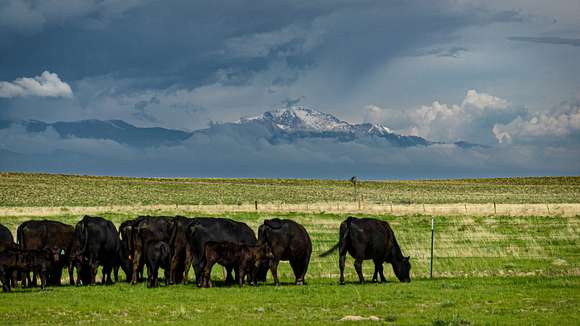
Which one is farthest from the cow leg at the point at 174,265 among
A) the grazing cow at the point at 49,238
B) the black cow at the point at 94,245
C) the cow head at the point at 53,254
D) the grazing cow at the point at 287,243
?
the cow head at the point at 53,254

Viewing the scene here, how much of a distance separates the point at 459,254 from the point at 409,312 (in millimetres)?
14086

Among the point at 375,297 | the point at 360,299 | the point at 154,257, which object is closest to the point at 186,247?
the point at 154,257

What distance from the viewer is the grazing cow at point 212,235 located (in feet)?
68.7

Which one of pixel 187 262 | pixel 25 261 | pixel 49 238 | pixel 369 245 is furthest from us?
pixel 49 238

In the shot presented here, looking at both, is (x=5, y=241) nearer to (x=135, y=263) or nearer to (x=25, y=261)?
(x=25, y=261)

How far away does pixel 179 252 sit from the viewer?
21.3 m

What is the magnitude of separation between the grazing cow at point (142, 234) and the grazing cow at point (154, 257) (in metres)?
0.48

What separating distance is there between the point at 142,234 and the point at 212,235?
2.06m

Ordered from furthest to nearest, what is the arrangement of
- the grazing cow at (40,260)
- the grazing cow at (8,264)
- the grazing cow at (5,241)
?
1. the grazing cow at (5,241)
2. the grazing cow at (40,260)
3. the grazing cow at (8,264)

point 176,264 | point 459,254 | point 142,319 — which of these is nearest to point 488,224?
point 459,254

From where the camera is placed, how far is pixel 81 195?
9575 centimetres

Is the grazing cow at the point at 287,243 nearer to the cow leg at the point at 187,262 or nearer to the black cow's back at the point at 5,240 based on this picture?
the cow leg at the point at 187,262

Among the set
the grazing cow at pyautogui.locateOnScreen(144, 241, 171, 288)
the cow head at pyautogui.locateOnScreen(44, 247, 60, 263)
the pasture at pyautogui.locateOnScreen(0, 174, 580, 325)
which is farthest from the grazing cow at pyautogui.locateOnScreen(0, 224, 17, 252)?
the grazing cow at pyautogui.locateOnScreen(144, 241, 171, 288)

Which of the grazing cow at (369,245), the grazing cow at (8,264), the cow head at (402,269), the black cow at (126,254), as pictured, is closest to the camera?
the grazing cow at (8,264)
